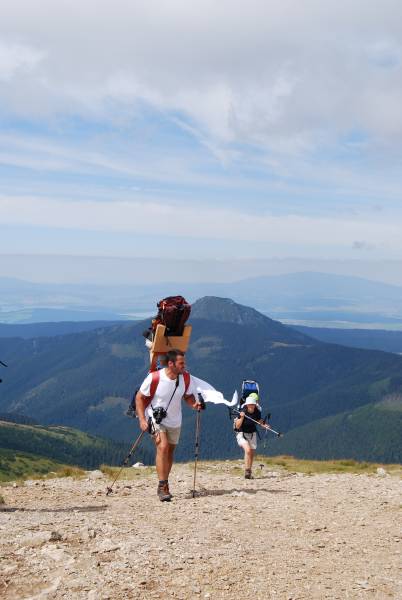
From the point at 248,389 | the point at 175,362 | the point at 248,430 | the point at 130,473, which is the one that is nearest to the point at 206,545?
the point at 175,362

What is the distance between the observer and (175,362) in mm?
15305

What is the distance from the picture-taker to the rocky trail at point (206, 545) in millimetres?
8398

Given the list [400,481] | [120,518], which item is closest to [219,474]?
[400,481]

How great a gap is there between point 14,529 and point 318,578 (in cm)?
A: 540

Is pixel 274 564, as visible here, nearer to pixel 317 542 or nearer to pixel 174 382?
pixel 317 542

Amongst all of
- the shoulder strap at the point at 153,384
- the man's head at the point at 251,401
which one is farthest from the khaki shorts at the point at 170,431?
the man's head at the point at 251,401

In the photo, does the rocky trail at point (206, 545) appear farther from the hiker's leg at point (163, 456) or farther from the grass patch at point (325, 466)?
the grass patch at point (325, 466)

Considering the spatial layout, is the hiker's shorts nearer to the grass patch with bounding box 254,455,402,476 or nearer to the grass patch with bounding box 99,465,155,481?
the grass patch with bounding box 254,455,402,476

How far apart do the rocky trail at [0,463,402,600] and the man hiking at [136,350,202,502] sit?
1050 mm

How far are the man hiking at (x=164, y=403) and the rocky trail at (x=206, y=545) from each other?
105 centimetres

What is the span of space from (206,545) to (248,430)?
1012 centimetres

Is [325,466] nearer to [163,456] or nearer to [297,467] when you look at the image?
[297,467]

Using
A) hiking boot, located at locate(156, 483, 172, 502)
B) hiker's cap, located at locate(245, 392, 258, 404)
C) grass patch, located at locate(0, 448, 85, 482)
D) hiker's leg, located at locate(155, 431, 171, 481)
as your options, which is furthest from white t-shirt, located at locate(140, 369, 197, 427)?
grass patch, located at locate(0, 448, 85, 482)

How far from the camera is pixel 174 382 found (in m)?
15.5
